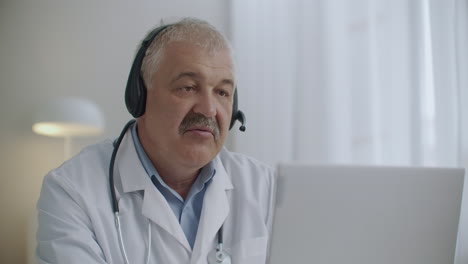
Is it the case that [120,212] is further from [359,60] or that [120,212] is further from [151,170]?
[359,60]

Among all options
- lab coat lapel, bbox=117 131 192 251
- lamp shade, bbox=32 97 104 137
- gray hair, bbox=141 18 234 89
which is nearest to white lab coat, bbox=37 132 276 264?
lab coat lapel, bbox=117 131 192 251

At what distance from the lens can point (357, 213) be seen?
60 centimetres

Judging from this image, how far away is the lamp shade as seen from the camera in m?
2.12

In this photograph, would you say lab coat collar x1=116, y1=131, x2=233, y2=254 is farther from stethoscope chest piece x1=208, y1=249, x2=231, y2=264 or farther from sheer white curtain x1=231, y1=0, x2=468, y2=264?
sheer white curtain x1=231, y1=0, x2=468, y2=264

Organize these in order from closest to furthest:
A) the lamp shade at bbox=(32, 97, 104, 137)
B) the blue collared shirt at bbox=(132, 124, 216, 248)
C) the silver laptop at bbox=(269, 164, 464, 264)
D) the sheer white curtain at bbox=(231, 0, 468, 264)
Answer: the silver laptop at bbox=(269, 164, 464, 264)
the blue collared shirt at bbox=(132, 124, 216, 248)
the sheer white curtain at bbox=(231, 0, 468, 264)
the lamp shade at bbox=(32, 97, 104, 137)

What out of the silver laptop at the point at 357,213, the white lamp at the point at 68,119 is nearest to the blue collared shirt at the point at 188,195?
the silver laptop at the point at 357,213

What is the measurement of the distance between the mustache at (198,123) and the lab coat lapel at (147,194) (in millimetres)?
150

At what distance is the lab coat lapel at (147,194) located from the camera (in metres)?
1.09

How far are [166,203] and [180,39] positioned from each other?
0.45 metres

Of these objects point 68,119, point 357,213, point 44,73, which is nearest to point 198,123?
point 357,213

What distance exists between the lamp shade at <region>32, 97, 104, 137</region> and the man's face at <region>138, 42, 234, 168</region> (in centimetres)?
101

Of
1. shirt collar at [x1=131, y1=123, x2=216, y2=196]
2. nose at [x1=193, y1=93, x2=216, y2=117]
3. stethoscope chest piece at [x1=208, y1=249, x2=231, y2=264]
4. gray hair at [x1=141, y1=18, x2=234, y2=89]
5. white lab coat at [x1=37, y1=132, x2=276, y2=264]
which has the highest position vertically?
gray hair at [x1=141, y1=18, x2=234, y2=89]

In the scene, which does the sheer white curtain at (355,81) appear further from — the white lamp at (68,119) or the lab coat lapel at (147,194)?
the lab coat lapel at (147,194)

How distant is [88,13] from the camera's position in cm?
225
